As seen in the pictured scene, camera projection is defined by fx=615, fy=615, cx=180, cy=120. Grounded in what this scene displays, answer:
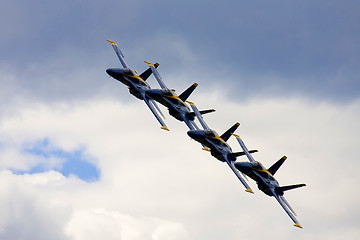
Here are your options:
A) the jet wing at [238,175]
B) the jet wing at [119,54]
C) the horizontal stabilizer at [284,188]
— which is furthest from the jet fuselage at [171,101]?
the horizontal stabilizer at [284,188]

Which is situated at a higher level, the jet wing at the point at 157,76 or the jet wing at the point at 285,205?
the jet wing at the point at 157,76

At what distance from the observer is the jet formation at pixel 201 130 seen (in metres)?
136

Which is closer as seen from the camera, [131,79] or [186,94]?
[186,94]

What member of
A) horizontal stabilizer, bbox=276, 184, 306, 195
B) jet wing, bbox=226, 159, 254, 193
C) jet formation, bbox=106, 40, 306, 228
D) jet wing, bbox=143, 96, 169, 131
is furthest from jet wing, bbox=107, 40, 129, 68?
horizontal stabilizer, bbox=276, 184, 306, 195

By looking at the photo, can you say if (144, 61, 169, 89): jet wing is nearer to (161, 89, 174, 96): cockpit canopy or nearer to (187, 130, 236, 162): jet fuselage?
(161, 89, 174, 96): cockpit canopy

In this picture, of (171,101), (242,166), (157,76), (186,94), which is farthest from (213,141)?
(157,76)

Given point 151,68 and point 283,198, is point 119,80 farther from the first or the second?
point 283,198

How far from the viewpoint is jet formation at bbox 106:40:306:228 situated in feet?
445

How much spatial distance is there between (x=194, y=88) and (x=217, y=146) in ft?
61.3

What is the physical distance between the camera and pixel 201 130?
139 m

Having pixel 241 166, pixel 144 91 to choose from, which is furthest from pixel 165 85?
pixel 241 166

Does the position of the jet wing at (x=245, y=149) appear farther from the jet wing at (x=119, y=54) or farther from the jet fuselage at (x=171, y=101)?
the jet wing at (x=119, y=54)

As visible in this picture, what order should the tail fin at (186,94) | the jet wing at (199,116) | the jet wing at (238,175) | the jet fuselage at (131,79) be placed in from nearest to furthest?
the jet wing at (238,175) < the jet wing at (199,116) < the tail fin at (186,94) < the jet fuselage at (131,79)

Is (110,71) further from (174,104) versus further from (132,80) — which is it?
(174,104)
